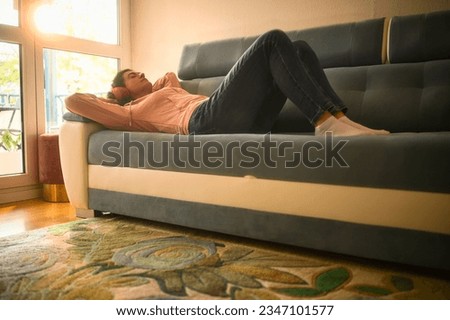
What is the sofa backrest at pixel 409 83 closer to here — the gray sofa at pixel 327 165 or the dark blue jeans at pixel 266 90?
the gray sofa at pixel 327 165

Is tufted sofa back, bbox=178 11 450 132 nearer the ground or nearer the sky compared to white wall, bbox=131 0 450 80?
nearer the ground

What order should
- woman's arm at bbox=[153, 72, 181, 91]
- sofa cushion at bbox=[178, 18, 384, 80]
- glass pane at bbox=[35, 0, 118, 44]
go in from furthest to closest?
glass pane at bbox=[35, 0, 118, 44] < woman's arm at bbox=[153, 72, 181, 91] < sofa cushion at bbox=[178, 18, 384, 80]

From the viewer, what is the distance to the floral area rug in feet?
3.41

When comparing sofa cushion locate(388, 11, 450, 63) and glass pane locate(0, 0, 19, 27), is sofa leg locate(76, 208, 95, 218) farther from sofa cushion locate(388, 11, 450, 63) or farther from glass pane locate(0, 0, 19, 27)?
sofa cushion locate(388, 11, 450, 63)

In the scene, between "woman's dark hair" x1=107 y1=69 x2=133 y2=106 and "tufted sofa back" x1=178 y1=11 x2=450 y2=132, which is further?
"woman's dark hair" x1=107 y1=69 x2=133 y2=106

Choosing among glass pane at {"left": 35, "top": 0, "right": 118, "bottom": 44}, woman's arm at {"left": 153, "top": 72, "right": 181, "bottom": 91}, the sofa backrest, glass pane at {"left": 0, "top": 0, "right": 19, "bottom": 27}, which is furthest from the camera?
glass pane at {"left": 35, "top": 0, "right": 118, "bottom": 44}

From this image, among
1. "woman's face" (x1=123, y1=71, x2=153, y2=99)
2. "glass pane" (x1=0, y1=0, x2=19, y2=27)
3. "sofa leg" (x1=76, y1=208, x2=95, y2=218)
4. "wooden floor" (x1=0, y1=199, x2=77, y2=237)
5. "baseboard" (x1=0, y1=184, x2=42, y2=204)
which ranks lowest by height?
"wooden floor" (x1=0, y1=199, x2=77, y2=237)

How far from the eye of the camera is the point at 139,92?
2.01 m

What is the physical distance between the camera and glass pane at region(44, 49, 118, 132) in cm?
259

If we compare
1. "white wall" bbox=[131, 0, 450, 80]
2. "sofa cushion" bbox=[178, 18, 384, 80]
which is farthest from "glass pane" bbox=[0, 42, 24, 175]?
"sofa cushion" bbox=[178, 18, 384, 80]

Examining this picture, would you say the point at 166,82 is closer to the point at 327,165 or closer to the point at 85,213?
the point at 85,213

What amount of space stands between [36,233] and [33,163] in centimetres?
97

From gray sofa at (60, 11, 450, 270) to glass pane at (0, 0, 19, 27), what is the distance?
2.94 ft
